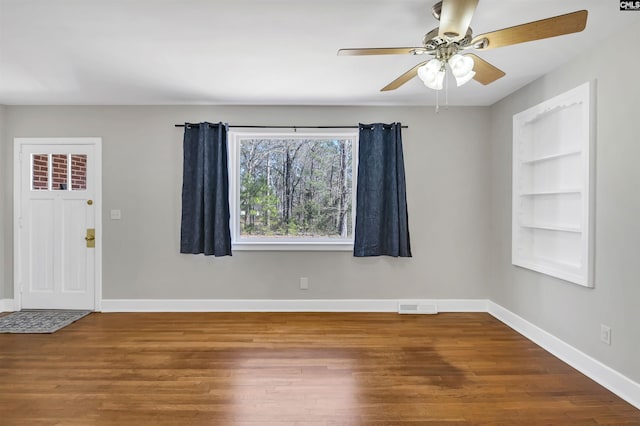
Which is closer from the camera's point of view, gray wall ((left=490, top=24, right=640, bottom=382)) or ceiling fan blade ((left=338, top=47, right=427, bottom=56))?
ceiling fan blade ((left=338, top=47, right=427, bottom=56))

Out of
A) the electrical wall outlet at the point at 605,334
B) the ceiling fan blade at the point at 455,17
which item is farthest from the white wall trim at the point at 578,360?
the ceiling fan blade at the point at 455,17

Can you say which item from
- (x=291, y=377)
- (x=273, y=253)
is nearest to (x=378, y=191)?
(x=273, y=253)

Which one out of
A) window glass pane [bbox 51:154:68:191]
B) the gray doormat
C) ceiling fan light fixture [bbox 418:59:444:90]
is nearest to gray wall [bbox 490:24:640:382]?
ceiling fan light fixture [bbox 418:59:444:90]

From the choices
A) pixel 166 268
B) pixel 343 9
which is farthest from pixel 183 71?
pixel 166 268

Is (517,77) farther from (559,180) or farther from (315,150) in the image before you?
(315,150)

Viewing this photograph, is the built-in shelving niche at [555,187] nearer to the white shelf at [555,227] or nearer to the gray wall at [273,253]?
the white shelf at [555,227]

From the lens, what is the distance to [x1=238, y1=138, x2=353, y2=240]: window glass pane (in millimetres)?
4277

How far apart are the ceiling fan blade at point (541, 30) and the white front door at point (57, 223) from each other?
165 inches

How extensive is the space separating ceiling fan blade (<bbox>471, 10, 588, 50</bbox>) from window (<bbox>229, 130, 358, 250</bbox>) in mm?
2459

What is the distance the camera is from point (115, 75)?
3145mm

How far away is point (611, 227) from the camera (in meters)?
2.47

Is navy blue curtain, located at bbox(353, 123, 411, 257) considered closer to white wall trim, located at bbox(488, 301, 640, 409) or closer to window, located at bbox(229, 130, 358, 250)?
window, located at bbox(229, 130, 358, 250)

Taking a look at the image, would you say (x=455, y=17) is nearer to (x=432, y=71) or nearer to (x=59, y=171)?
(x=432, y=71)

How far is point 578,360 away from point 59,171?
216 inches
